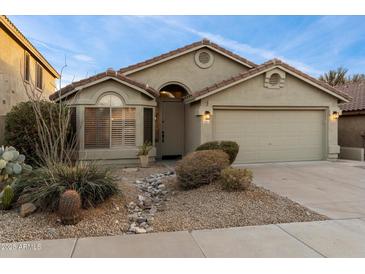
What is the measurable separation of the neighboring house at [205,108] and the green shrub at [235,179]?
197 inches

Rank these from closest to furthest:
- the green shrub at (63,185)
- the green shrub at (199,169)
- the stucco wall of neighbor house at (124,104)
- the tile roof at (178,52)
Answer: the green shrub at (63,185), the green shrub at (199,169), the stucco wall of neighbor house at (124,104), the tile roof at (178,52)

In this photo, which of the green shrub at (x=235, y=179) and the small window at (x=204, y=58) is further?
the small window at (x=204, y=58)

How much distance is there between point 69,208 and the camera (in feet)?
15.8

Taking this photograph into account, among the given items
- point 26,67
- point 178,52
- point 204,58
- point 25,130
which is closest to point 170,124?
point 178,52

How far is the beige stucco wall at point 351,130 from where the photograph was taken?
49.2 ft

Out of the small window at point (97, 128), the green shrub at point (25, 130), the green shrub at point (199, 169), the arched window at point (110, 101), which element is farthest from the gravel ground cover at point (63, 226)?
the arched window at point (110, 101)

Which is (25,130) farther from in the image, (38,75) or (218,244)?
(38,75)

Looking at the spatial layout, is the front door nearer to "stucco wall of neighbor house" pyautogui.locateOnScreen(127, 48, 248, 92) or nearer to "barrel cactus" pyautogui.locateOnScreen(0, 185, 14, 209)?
"stucco wall of neighbor house" pyautogui.locateOnScreen(127, 48, 248, 92)

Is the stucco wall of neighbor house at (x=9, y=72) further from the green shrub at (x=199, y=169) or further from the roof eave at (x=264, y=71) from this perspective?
the green shrub at (x=199, y=169)

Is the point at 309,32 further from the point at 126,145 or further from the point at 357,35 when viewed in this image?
the point at 126,145

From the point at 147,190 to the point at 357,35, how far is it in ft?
36.4

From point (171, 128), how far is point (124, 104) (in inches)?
136

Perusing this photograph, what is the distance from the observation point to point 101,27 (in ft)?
35.1

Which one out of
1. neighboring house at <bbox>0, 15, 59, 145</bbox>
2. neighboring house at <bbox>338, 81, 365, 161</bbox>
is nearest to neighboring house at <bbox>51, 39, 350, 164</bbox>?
neighboring house at <bbox>338, 81, 365, 161</bbox>
